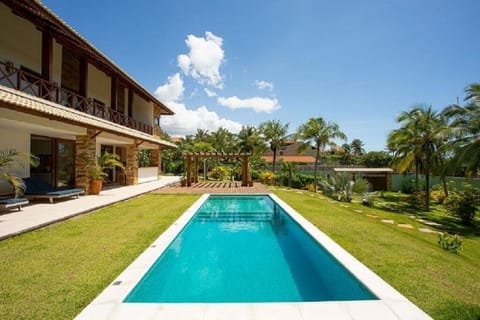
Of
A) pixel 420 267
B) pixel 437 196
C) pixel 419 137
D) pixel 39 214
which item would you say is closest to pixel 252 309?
pixel 420 267

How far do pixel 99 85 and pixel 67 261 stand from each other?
49.9 ft

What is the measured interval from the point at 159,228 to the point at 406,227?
24.5 feet

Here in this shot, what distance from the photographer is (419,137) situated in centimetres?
1855

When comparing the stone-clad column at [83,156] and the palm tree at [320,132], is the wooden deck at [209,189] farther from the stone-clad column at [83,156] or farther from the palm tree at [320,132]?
the palm tree at [320,132]

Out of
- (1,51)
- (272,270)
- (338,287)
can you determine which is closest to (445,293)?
(338,287)

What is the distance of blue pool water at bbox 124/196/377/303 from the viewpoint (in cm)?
370

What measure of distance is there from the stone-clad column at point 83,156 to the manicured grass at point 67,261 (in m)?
5.29

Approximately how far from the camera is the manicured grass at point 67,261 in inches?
120

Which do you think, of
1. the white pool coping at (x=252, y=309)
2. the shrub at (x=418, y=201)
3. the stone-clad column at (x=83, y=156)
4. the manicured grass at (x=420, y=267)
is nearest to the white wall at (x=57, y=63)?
the stone-clad column at (x=83, y=156)

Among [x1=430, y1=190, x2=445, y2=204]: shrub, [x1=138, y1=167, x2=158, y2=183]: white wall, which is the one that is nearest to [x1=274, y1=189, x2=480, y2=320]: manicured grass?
[x1=138, y1=167, x2=158, y2=183]: white wall

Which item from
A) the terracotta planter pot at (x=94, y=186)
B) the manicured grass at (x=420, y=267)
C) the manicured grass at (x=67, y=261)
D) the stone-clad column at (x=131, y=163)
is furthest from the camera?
the stone-clad column at (x=131, y=163)

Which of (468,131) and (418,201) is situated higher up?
(468,131)

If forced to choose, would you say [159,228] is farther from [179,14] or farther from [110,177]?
[110,177]

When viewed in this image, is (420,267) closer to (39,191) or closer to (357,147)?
(39,191)
